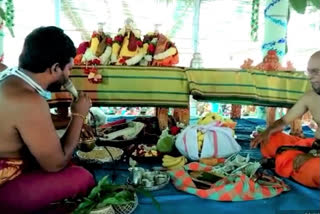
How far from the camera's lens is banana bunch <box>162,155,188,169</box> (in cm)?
212

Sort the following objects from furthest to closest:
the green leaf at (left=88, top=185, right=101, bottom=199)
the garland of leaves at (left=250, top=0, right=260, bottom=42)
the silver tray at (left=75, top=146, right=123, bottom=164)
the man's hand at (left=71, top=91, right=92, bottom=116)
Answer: the garland of leaves at (left=250, top=0, right=260, bottom=42)
the silver tray at (left=75, top=146, right=123, bottom=164)
the man's hand at (left=71, top=91, right=92, bottom=116)
the green leaf at (left=88, top=185, right=101, bottom=199)

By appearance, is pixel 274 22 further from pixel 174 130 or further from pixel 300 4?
pixel 300 4

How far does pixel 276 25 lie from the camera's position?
11.1 ft

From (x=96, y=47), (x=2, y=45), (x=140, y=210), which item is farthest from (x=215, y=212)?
(x=2, y=45)

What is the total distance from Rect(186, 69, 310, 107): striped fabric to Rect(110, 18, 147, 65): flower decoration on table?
0.48 metres

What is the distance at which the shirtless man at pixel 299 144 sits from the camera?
1.86m

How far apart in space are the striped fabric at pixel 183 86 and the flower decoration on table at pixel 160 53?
0.15 metres

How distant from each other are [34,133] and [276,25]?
9.10ft

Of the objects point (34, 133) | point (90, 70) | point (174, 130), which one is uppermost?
point (90, 70)

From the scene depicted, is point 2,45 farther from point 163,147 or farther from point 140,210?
point 140,210

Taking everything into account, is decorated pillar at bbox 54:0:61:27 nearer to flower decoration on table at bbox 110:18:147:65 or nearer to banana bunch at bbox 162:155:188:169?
flower decoration on table at bbox 110:18:147:65

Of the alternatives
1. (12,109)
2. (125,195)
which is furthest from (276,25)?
(12,109)

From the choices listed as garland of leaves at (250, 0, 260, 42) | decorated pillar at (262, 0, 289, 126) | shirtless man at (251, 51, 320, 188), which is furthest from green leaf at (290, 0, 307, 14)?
garland of leaves at (250, 0, 260, 42)

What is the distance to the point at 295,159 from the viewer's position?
1.96m
